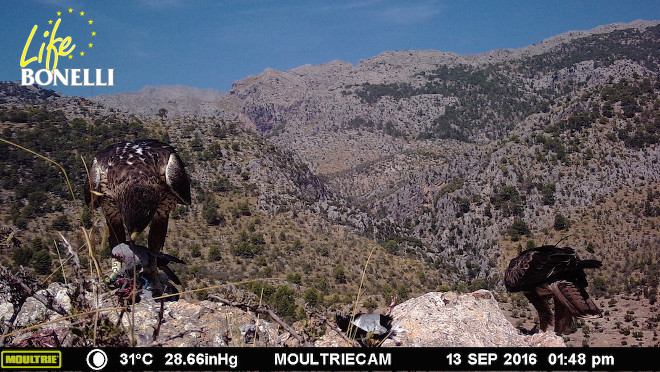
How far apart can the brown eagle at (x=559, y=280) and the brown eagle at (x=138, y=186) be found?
5.02 metres

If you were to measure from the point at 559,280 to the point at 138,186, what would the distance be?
576 centimetres

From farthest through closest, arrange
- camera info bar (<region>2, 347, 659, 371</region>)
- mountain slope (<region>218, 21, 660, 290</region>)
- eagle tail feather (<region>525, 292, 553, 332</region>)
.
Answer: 1. mountain slope (<region>218, 21, 660, 290</region>)
2. eagle tail feather (<region>525, 292, 553, 332</region>)
3. camera info bar (<region>2, 347, 659, 371</region>)

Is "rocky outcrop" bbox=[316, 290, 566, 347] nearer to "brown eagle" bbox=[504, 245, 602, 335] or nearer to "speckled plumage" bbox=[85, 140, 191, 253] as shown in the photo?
"brown eagle" bbox=[504, 245, 602, 335]

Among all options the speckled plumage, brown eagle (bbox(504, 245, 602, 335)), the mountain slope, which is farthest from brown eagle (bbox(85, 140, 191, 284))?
the mountain slope

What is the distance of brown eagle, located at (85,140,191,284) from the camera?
5.78 metres

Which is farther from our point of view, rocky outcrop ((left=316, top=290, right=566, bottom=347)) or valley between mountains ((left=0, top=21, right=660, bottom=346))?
valley between mountains ((left=0, top=21, right=660, bottom=346))

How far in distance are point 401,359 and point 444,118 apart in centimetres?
17424

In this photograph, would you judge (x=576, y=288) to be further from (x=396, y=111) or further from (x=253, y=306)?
(x=396, y=111)

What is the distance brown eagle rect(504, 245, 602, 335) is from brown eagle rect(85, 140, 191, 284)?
16.5 feet

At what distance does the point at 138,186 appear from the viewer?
5816 millimetres

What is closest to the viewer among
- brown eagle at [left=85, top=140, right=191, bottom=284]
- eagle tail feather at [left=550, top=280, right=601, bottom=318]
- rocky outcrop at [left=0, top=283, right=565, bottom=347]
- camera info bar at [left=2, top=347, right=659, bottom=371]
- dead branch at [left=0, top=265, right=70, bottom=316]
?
camera info bar at [left=2, top=347, right=659, bottom=371]

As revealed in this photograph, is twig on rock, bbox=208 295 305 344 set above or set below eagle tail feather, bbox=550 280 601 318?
above

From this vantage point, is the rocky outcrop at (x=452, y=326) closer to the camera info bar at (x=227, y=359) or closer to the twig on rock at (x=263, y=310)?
the camera info bar at (x=227, y=359)

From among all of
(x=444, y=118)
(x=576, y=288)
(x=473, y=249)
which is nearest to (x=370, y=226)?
(x=473, y=249)
